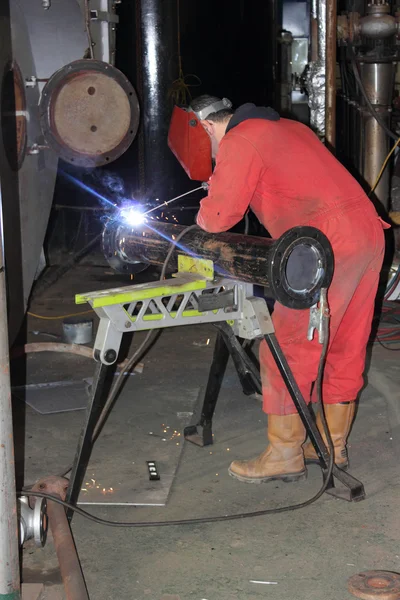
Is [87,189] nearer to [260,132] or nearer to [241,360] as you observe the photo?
[241,360]

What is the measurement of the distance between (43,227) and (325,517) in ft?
6.40

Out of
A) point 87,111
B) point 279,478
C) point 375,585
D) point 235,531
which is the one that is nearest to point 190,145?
point 87,111

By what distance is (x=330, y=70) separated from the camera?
4.31 m

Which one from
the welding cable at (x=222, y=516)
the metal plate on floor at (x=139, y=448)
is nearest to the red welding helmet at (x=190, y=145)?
the metal plate on floor at (x=139, y=448)

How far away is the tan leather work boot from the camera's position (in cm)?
284

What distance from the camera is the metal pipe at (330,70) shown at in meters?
4.22

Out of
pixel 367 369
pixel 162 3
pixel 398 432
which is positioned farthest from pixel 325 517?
pixel 162 3

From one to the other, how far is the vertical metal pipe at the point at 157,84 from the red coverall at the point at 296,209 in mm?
1899

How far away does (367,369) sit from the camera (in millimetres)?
4102

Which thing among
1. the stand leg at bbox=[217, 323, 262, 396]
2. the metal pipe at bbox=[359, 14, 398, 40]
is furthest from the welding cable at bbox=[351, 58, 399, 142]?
the stand leg at bbox=[217, 323, 262, 396]

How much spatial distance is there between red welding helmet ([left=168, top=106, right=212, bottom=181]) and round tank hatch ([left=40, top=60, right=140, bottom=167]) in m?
0.86

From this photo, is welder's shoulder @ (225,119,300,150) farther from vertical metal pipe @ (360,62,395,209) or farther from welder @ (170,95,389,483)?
vertical metal pipe @ (360,62,395,209)

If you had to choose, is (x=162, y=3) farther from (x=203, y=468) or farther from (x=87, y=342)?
(x=203, y=468)

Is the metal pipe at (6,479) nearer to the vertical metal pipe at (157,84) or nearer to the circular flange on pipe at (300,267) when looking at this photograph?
the circular flange on pipe at (300,267)
